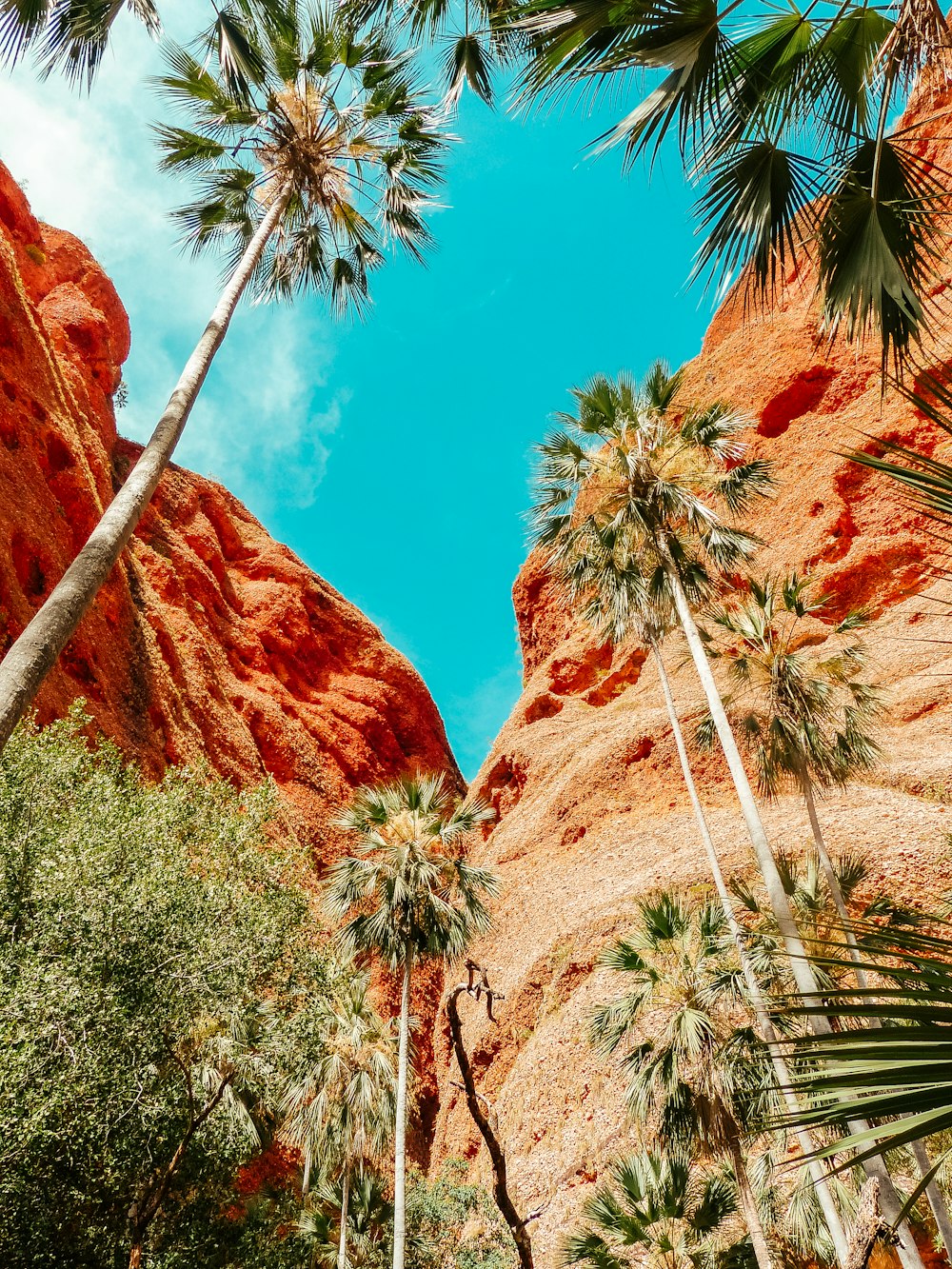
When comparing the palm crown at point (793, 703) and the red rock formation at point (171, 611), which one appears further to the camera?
the red rock formation at point (171, 611)

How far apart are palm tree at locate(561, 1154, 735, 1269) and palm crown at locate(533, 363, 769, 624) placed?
7.64 metres

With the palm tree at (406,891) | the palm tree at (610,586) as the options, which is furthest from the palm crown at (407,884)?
the palm tree at (610,586)

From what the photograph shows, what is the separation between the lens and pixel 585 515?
45.9 feet

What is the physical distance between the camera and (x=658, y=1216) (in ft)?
32.9

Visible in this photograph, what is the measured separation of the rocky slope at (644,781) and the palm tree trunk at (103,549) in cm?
856

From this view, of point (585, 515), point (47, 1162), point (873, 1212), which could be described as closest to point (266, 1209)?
point (47, 1162)

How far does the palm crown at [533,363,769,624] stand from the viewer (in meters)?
12.4

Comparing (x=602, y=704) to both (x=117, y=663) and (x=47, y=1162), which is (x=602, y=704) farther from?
(x=47, y=1162)

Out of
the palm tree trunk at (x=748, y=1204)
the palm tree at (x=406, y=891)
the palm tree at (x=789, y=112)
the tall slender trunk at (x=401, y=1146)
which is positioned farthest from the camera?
the palm tree at (x=406, y=891)

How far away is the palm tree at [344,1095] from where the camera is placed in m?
14.0

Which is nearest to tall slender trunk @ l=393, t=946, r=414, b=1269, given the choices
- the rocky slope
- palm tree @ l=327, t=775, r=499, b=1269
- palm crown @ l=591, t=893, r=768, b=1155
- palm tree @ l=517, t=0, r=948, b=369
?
palm tree @ l=327, t=775, r=499, b=1269

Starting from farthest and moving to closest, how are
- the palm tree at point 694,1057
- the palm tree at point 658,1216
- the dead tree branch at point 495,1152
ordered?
1. the palm tree at point 658,1216
2. the palm tree at point 694,1057
3. the dead tree branch at point 495,1152

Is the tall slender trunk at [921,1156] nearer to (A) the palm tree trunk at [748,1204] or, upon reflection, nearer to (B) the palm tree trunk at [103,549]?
(A) the palm tree trunk at [748,1204]

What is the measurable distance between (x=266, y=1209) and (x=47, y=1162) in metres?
7.34
